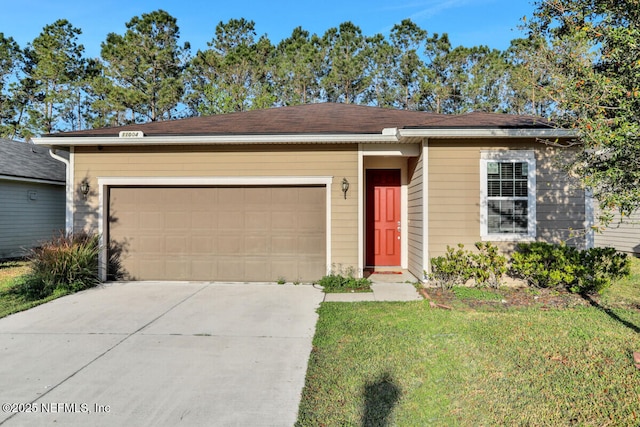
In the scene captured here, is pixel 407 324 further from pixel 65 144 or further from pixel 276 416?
pixel 65 144

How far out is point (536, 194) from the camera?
6.36m

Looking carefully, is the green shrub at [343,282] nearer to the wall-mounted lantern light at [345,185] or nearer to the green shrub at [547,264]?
the wall-mounted lantern light at [345,185]

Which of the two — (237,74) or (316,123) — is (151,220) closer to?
(316,123)

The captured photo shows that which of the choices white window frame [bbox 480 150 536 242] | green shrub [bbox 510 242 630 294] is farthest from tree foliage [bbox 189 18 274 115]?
green shrub [bbox 510 242 630 294]

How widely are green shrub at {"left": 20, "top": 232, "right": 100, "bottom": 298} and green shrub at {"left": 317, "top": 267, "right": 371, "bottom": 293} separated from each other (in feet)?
14.1

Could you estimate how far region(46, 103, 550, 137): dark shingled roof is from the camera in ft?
21.7

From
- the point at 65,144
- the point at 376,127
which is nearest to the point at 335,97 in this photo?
the point at 376,127

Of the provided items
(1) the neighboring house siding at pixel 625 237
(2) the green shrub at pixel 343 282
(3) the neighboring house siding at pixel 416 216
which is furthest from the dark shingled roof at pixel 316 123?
(1) the neighboring house siding at pixel 625 237

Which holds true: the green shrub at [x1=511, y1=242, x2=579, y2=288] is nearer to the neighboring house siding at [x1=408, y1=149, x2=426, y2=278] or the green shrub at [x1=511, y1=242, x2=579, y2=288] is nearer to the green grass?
the neighboring house siding at [x1=408, y1=149, x2=426, y2=278]

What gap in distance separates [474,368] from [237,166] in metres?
5.36

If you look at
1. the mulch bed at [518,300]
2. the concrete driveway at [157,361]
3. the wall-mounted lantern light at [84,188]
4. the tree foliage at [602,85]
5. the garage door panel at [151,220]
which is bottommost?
the concrete driveway at [157,361]

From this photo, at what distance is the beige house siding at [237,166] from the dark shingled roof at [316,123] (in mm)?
337

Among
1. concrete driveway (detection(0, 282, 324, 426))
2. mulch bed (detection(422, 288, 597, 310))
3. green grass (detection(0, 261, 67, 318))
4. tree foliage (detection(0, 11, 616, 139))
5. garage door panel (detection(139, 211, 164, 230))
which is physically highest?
tree foliage (detection(0, 11, 616, 139))

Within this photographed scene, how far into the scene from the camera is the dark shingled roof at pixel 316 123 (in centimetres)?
661
